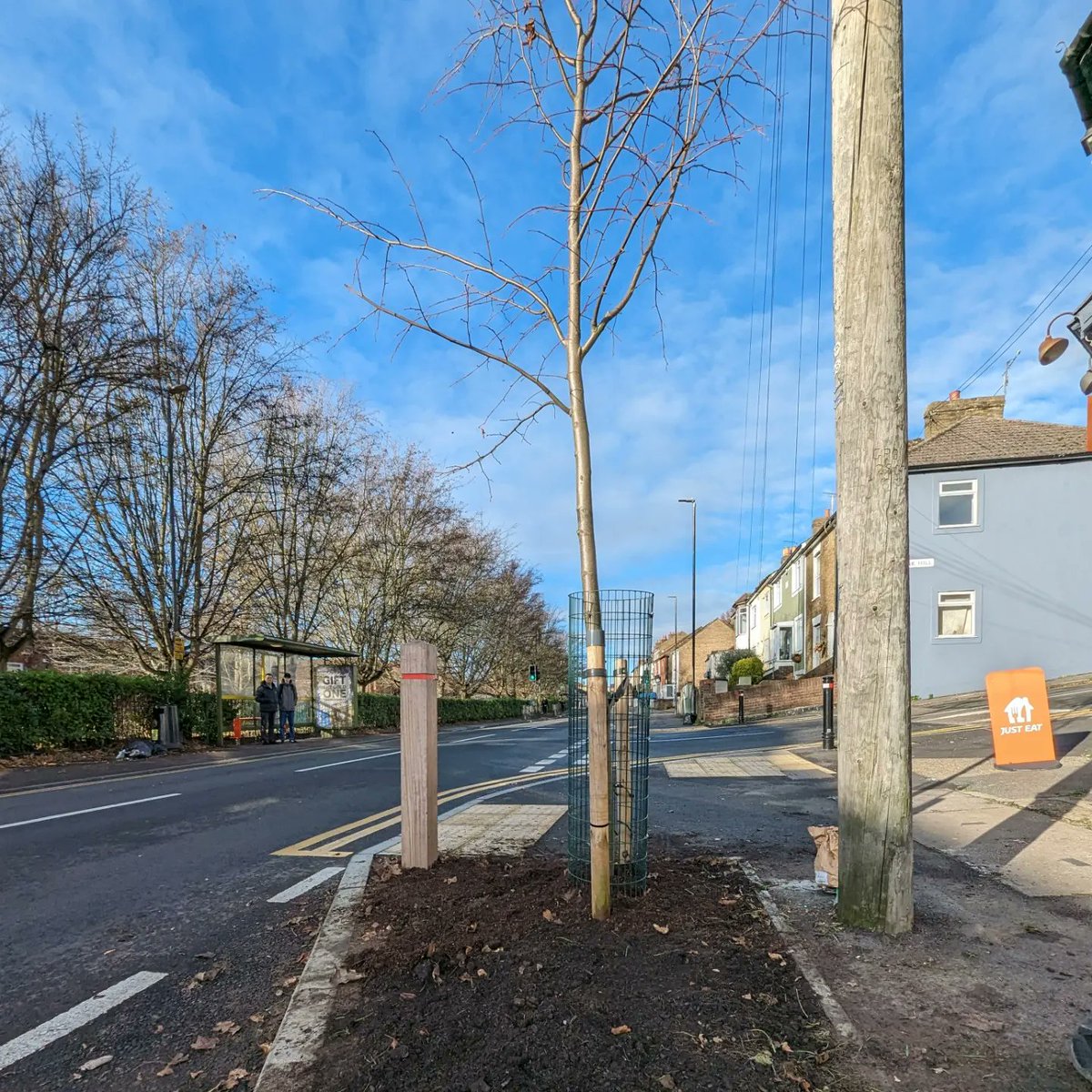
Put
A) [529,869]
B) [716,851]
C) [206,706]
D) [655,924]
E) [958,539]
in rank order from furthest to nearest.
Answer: [958,539]
[206,706]
[716,851]
[529,869]
[655,924]

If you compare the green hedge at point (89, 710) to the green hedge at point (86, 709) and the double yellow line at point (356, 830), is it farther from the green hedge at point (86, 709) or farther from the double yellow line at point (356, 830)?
the double yellow line at point (356, 830)

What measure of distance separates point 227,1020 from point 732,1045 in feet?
6.64

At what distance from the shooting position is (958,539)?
22.2 metres

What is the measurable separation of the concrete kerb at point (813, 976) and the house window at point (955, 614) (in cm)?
2094

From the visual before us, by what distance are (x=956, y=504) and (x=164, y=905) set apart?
77.2ft

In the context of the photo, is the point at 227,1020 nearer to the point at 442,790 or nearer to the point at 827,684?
the point at 442,790

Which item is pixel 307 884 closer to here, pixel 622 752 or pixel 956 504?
pixel 622 752

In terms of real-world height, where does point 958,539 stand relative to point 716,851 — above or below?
above

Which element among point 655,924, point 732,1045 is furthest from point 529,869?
point 732,1045

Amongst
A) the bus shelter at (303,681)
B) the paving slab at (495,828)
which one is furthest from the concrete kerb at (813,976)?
the bus shelter at (303,681)

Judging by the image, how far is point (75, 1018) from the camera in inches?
120

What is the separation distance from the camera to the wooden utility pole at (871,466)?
11.4 ft

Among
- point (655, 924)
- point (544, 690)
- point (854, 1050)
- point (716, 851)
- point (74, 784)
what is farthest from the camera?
point (544, 690)

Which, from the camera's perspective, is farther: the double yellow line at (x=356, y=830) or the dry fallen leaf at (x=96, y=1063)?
the double yellow line at (x=356, y=830)
